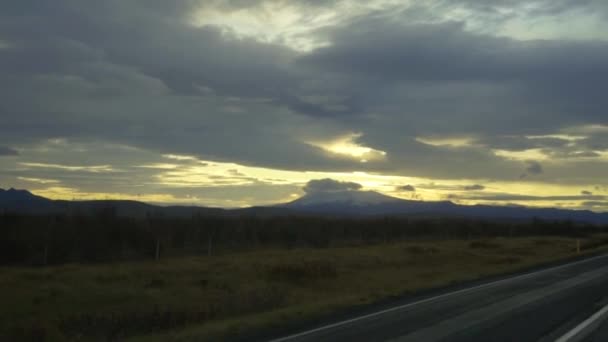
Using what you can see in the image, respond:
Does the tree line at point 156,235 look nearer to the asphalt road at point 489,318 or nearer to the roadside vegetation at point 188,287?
the roadside vegetation at point 188,287

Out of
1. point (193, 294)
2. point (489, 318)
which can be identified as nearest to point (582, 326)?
point (489, 318)

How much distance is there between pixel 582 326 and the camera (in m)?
12.7

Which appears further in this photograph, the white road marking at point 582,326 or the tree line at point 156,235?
the tree line at point 156,235

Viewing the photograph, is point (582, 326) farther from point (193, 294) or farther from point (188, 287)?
point (188, 287)

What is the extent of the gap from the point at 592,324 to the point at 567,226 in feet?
385

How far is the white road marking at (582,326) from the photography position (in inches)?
444

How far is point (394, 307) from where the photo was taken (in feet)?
54.2

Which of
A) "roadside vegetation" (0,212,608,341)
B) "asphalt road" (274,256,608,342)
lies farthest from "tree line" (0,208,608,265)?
"asphalt road" (274,256,608,342)

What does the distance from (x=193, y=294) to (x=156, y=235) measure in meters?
26.4

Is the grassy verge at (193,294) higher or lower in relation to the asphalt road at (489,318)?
lower

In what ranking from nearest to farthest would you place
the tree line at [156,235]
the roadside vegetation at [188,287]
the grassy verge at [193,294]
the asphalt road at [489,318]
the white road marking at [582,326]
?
the white road marking at [582,326]
the asphalt road at [489,318]
the grassy verge at [193,294]
the roadside vegetation at [188,287]
the tree line at [156,235]

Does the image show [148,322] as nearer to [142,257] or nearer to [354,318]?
[354,318]

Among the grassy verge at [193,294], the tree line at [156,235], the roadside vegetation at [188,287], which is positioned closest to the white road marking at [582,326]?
the roadside vegetation at [188,287]

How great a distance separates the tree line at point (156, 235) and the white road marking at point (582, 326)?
33.8 m
